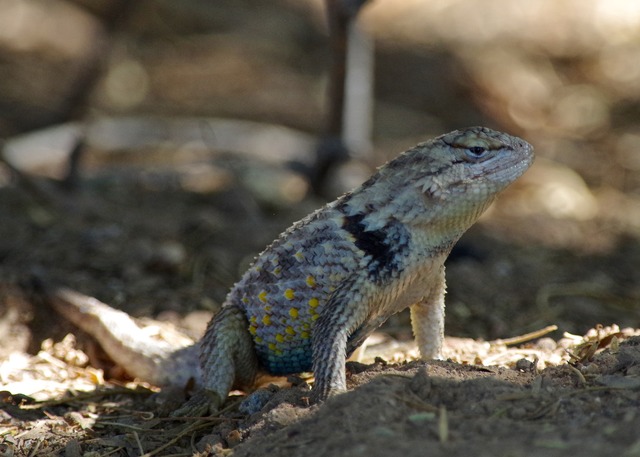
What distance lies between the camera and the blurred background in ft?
22.6

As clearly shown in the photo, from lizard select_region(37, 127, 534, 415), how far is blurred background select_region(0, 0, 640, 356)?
5.31 feet

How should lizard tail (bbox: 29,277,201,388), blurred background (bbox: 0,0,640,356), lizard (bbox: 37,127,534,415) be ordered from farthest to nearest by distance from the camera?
blurred background (bbox: 0,0,640,356) < lizard tail (bbox: 29,277,201,388) < lizard (bbox: 37,127,534,415)

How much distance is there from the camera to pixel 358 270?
13.4 ft

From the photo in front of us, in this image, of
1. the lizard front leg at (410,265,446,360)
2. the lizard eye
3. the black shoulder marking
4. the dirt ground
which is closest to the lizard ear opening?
the lizard eye

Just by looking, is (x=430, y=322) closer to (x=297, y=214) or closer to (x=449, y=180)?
(x=449, y=180)

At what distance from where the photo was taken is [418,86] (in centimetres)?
1362

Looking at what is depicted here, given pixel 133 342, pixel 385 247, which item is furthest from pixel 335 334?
pixel 133 342

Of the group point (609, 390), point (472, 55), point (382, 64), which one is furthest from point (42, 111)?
point (609, 390)

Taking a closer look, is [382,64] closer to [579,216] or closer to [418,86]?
[418,86]

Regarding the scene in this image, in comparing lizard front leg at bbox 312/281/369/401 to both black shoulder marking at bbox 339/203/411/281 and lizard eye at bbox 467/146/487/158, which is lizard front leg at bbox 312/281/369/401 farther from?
lizard eye at bbox 467/146/487/158

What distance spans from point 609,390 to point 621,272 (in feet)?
14.0

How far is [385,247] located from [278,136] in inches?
256

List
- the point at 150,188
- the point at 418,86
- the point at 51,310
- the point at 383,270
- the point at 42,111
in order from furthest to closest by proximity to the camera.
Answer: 1. the point at 418,86
2. the point at 42,111
3. the point at 150,188
4. the point at 51,310
5. the point at 383,270

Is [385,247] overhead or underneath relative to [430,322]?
overhead
